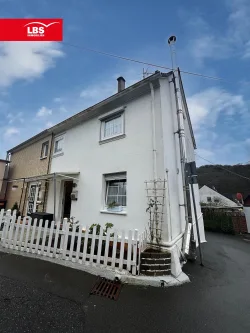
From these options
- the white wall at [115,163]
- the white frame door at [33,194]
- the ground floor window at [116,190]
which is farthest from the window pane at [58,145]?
the ground floor window at [116,190]

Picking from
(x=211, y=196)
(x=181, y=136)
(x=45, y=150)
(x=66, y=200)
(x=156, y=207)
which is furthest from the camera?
(x=211, y=196)

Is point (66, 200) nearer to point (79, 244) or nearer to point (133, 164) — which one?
point (133, 164)

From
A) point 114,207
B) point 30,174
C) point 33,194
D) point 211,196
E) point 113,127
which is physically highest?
point 113,127

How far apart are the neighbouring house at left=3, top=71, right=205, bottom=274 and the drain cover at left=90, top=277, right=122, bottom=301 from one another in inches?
67.2

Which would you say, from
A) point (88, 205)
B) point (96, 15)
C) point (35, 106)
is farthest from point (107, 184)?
point (35, 106)

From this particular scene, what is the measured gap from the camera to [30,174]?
1120 cm

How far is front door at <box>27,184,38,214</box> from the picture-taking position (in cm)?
999

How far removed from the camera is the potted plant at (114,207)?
6.29 metres

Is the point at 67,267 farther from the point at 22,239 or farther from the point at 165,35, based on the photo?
the point at 165,35

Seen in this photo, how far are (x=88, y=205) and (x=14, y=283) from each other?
3.86 metres

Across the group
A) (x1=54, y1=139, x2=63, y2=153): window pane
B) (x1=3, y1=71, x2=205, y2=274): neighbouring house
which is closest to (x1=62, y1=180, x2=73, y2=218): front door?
(x1=3, y1=71, x2=205, y2=274): neighbouring house

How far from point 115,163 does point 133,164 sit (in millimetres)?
890

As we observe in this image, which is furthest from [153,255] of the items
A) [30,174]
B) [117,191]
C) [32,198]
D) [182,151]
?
[30,174]

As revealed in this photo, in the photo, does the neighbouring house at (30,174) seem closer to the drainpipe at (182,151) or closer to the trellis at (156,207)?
the trellis at (156,207)
